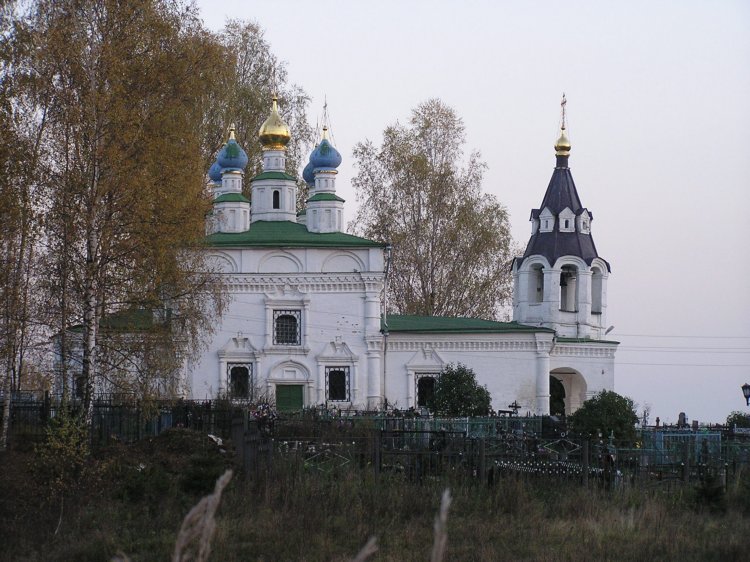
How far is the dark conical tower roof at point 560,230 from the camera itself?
106 feet

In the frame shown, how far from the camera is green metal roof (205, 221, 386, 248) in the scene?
2894cm

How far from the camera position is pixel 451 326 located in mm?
29953

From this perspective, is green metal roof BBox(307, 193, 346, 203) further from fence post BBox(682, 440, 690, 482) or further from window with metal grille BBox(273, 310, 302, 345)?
fence post BBox(682, 440, 690, 482)

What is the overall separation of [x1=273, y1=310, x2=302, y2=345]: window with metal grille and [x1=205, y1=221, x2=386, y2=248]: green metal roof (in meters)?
1.67

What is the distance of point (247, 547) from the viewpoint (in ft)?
36.6

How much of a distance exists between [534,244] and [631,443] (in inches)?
599

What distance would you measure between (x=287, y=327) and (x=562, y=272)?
8.23m

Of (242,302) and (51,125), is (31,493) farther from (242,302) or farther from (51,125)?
(242,302)

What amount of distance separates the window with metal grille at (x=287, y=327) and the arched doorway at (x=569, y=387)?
7553 millimetres

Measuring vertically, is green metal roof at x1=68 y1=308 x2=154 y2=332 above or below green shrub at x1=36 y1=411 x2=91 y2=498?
above

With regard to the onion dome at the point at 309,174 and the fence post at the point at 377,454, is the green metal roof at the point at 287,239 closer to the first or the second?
the onion dome at the point at 309,174

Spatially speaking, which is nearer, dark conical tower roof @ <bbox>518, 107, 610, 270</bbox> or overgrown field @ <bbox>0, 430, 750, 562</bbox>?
overgrown field @ <bbox>0, 430, 750, 562</bbox>

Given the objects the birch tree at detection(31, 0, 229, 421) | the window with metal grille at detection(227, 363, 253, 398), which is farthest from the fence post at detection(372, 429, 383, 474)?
the window with metal grille at detection(227, 363, 253, 398)

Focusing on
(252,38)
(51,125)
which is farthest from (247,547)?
(252,38)
